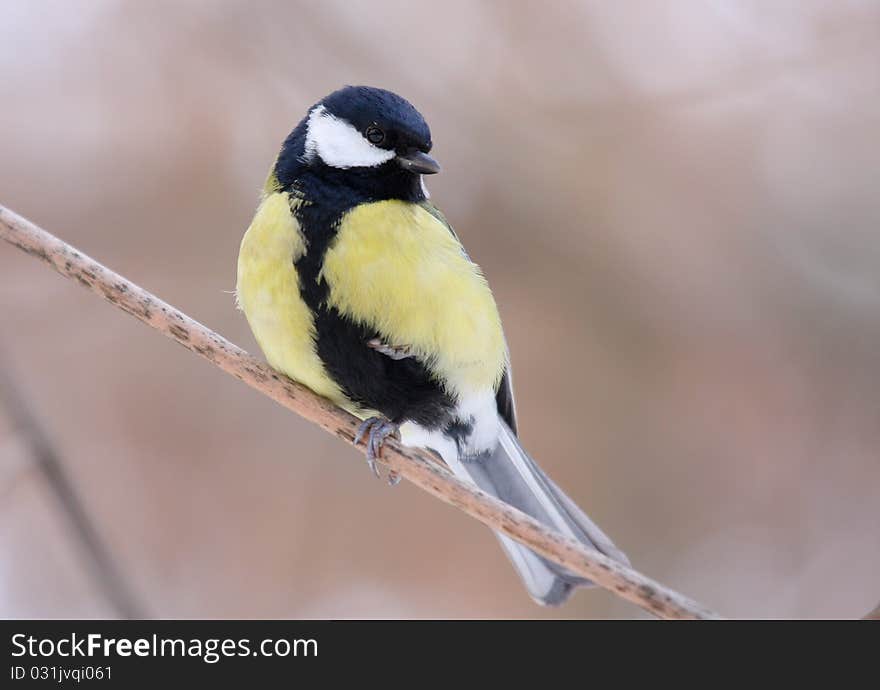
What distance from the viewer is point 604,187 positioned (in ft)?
9.42

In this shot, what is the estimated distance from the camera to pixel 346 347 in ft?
6.22

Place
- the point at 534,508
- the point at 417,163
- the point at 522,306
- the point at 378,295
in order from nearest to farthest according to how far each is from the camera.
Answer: the point at 378,295 → the point at 417,163 → the point at 534,508 → the point at 522,306

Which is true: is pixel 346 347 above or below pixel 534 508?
above

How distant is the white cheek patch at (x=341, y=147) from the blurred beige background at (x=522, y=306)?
2.43ft

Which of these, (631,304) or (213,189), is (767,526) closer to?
(631,304)

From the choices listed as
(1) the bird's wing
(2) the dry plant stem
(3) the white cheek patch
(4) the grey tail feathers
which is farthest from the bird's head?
(4) the grey tail feathers

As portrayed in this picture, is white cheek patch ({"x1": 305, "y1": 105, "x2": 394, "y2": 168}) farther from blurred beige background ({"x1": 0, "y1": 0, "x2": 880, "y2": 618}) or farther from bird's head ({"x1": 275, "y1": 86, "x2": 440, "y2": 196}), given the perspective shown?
blurred beige background ({"x1": 0, "y1": 0, "x2": 880, "y2": 618})

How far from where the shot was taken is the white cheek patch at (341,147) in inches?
78.8

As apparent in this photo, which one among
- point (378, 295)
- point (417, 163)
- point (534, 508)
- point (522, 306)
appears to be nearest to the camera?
point (378, 295)

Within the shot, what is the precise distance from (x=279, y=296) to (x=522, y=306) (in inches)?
41.4

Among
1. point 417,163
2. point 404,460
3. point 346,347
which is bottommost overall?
point 404,460

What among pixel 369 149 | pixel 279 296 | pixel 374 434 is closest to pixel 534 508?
pixel 374 434

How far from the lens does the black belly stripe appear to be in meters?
1.87

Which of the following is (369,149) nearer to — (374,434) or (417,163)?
(417,163)
